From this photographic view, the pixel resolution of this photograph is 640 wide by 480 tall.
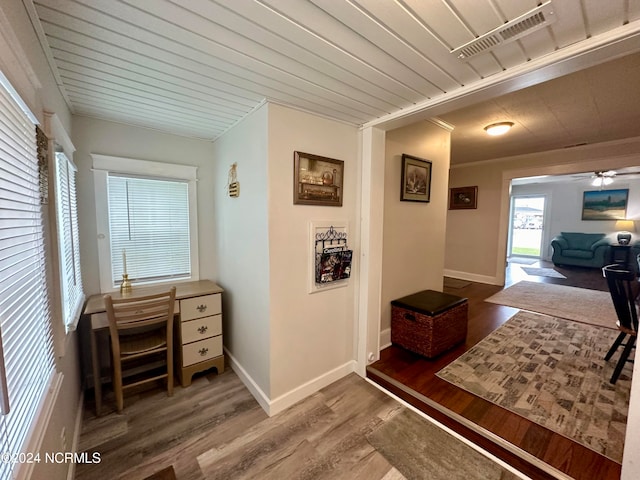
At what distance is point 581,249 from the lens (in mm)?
6645

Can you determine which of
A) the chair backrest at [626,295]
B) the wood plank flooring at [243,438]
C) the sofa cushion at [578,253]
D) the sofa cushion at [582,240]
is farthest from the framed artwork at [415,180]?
the sofa cushion at [582,240]

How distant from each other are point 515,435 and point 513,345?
4.41 feet

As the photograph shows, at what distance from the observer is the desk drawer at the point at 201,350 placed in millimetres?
2236

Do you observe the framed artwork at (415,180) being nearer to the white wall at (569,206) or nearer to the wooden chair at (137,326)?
the wooden chair at (137,326)

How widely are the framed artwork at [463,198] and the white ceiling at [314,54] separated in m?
3.22

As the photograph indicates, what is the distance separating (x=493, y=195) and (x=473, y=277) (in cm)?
167

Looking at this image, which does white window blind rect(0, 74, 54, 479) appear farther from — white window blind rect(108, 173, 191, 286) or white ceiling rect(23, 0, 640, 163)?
white window blind rect(108, 173, 191, 286)

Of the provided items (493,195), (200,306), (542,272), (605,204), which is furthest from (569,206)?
(200,306)

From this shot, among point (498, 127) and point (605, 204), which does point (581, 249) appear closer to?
point (605, 204)

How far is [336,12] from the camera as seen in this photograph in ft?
3.34

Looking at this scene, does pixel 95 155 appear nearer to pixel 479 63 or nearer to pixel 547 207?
pixel 479 63

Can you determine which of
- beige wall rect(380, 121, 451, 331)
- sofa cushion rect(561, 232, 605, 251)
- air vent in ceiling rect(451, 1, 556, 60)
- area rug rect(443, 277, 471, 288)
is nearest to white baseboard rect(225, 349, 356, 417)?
beige wall rect(380, 121, 451, 331)

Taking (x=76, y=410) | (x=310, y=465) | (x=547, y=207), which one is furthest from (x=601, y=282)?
(x=76, y=410)

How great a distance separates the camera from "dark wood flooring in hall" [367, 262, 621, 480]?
1.41m
